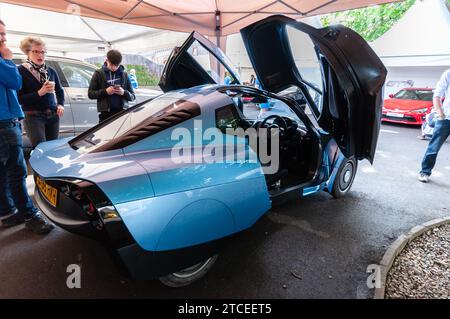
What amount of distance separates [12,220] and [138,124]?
68.2 inches

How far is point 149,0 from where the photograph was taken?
193 inches

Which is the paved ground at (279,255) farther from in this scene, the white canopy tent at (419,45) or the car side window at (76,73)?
the white canopy tent at (419,45)

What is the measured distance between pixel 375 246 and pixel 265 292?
3.83ft

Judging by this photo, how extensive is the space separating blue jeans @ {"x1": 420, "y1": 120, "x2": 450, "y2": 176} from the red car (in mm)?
5030

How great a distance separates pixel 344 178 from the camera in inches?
123

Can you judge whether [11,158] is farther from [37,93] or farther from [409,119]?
[409,119]

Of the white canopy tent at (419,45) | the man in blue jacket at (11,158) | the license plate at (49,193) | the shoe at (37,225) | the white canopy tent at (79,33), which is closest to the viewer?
the license plate at (49,193)

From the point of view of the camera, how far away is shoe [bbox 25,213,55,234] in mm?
2324

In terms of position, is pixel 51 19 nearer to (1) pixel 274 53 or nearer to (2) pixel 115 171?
(1) pixel 274 53

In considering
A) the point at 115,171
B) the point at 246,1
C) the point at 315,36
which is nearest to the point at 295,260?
the point at 115,171

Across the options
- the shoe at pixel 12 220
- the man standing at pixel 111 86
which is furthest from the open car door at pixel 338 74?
the shoe at pixel 12 220

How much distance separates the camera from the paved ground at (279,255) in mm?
1740

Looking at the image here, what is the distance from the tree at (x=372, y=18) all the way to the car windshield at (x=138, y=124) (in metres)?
16.5

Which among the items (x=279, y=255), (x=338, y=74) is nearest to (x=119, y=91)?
(x=338, y=74)
